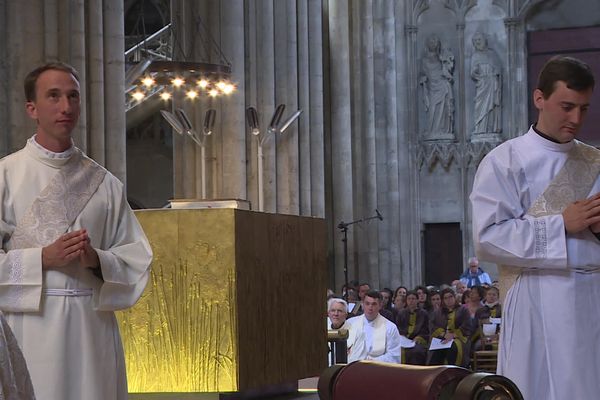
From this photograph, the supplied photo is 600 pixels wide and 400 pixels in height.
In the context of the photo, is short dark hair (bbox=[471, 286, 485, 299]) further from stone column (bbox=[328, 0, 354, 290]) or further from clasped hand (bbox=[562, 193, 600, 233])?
clasped hand (bbox=[562, 193, 600, 233])

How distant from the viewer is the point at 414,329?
17.1 meters

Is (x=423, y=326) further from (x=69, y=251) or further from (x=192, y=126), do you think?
(x=69, y=251)

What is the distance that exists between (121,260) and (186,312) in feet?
10.2

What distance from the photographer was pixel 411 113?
3216 centimetres

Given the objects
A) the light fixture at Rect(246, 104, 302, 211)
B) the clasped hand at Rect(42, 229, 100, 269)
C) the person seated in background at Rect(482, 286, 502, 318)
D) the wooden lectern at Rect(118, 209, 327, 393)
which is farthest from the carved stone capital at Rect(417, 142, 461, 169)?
the clasped hand at Rect(42, 229, 100, 269)

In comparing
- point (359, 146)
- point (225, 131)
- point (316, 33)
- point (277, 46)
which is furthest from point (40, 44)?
point (359, 146)

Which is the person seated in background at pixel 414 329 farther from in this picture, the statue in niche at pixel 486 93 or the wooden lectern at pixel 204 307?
the statue in niche at pixel 486 93

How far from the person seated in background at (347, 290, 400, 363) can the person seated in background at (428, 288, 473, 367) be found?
2.19m

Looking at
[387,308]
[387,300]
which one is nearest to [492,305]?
[387,308]

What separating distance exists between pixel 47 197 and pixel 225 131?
1582cm

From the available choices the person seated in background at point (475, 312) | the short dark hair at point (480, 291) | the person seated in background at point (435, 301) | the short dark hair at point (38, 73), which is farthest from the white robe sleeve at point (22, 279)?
the short dark hair at point (480, 291)

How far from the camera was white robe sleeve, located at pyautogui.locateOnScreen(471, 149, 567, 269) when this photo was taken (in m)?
4.01

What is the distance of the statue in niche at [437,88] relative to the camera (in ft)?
104

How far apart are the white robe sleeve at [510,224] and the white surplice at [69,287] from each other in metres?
1.29
